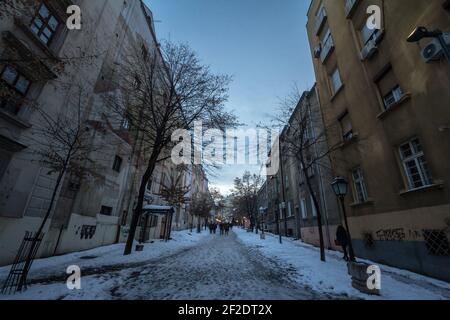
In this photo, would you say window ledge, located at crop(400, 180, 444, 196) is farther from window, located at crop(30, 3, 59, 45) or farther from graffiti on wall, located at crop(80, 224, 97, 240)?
window, located at crop(30, 3, 59, 45)

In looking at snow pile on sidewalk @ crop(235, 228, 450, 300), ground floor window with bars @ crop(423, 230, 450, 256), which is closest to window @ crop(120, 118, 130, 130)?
snow pile on sidewalk @ crop(235, 228, 450, 300)

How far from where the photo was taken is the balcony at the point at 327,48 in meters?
13.6

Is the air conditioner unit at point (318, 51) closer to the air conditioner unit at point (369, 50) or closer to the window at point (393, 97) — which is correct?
the air conditioner unit at point (369, 50)

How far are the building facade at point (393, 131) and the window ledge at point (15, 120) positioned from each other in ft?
49.0

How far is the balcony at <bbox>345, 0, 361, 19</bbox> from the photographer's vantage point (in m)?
10.9

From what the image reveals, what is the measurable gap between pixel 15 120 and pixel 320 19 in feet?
63.6

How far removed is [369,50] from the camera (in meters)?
9.59

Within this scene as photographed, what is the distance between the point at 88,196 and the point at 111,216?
10.2ft

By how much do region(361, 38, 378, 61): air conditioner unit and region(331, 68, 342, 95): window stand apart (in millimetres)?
2738

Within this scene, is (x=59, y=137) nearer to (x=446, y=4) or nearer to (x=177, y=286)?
(x=177, y=286)

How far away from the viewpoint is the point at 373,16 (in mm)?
9773

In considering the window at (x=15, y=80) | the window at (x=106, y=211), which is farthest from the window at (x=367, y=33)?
the window at (x=106, y=211)
